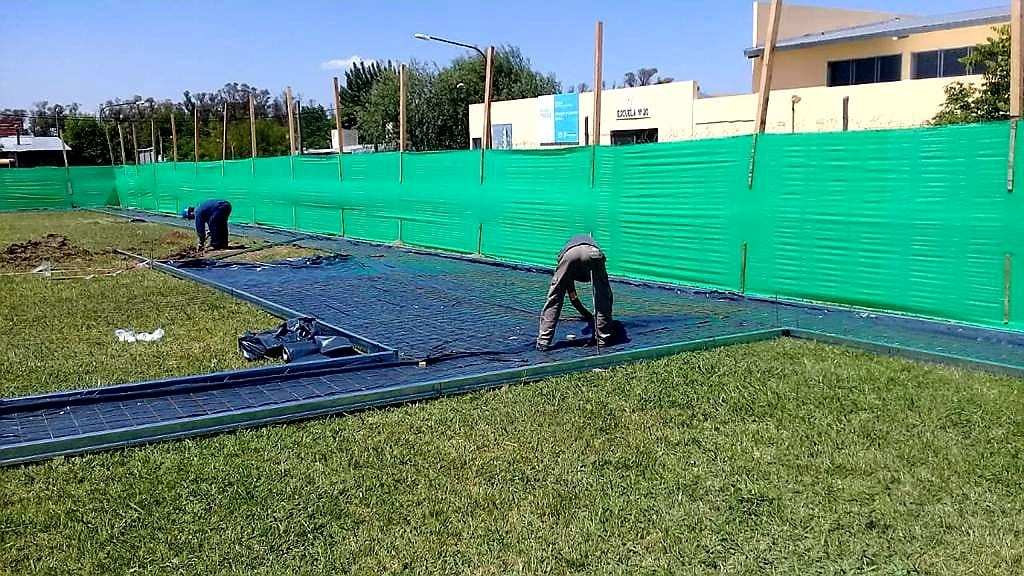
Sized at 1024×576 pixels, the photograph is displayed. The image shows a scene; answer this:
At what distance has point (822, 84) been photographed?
3156 centimetres

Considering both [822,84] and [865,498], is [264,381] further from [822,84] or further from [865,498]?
[822,84]

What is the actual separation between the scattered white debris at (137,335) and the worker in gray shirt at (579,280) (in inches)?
139

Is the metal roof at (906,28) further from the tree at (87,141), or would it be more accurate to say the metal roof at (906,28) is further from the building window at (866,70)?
the tree at (87,141)

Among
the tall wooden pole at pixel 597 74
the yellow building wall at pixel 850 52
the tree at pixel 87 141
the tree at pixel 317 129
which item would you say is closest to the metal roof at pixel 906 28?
the yellow building wall at pixel 850 52

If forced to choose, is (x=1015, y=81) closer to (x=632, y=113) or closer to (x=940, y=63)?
(x=940, y=63)

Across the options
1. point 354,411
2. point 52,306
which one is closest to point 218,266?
point 52,306

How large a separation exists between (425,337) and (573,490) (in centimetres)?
371

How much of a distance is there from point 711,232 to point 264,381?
5.88m

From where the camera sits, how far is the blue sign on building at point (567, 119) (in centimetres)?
3447

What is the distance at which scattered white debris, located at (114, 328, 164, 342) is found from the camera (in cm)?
759

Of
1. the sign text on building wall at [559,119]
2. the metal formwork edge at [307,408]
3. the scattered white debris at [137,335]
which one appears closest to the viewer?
the metal formwork edge at [307,408]

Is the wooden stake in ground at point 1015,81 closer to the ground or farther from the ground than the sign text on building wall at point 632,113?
closer to the ground

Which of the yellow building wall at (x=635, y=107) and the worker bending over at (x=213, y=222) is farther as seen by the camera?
the yellow building wall at (x=635, y=107)

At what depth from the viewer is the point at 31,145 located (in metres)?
69.1
